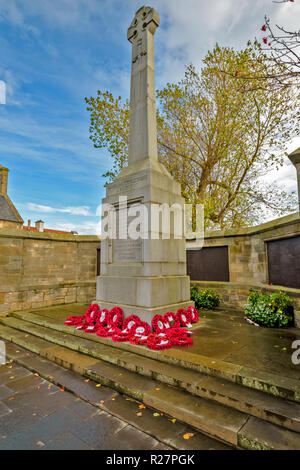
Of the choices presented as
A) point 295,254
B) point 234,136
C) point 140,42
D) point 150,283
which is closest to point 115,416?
point 150,283

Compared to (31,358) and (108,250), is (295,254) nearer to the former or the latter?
(108,250)

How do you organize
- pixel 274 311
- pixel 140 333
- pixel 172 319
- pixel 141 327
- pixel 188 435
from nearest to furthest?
pixel 188 435 < pixel 140 333 < pixel 141 327 < pixel 172 319 < pixel 274 311

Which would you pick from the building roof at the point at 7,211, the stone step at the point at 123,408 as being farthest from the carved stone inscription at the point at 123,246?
the building roof at the point at 7,211

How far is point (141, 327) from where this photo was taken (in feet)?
17.4

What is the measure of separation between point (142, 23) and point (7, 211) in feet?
99.9

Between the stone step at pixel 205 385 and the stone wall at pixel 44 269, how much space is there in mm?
4775

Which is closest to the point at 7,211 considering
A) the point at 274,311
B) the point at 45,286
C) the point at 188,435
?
the point at 45,286

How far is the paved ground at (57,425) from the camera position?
8.25ft

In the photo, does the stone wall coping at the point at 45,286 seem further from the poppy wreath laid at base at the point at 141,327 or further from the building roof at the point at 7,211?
the building roof at the point at 7,211

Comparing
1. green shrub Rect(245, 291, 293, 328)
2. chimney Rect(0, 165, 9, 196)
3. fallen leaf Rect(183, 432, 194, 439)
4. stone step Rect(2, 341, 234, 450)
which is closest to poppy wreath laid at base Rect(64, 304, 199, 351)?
stone step Rect(2, 341, 234, 450)

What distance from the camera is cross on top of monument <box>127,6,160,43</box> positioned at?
6.76 meters

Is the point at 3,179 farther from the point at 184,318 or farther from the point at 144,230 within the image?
the point at 184,318

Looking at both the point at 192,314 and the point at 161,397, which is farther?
the point at 192,314

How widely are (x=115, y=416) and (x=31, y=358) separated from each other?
9.28 ft
